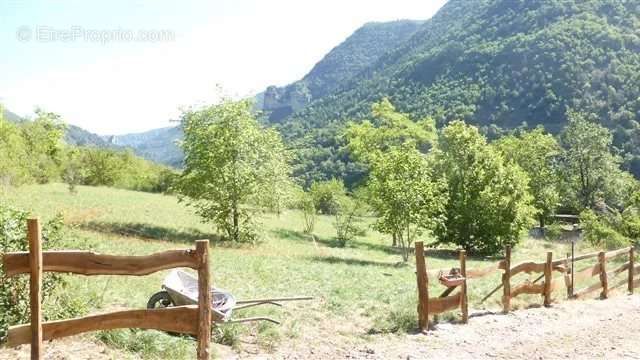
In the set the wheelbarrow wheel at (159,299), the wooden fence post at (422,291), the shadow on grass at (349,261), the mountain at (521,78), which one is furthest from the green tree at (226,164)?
the mountain at (521,78)

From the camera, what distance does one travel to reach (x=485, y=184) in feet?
112

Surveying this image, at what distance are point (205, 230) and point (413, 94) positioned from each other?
5091 inches

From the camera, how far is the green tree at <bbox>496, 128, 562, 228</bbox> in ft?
182

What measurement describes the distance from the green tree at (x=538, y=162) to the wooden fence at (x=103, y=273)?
51971 mm

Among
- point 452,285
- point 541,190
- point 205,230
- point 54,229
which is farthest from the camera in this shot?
point 541,190

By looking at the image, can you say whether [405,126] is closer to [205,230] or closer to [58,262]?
[205,230]

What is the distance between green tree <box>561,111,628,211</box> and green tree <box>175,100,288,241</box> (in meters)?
42.6

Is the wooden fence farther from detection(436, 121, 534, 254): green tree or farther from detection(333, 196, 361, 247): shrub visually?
detection(333, 196, 361, 247): shrub

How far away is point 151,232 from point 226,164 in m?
5.19

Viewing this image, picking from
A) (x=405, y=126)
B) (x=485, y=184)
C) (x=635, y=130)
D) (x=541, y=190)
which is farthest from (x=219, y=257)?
(x=635, y=130)

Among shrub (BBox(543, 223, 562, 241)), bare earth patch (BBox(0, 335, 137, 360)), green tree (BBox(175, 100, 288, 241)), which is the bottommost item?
shrub (BBox(543, 223, 562, 241))

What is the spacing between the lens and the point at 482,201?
108ft

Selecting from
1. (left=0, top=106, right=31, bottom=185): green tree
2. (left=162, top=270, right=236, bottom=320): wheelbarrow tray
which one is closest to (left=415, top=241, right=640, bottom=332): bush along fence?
(left=162, top=270, right=236, bottom=320): wheelbarrow tray

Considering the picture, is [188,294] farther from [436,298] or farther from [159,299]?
[436,298]
